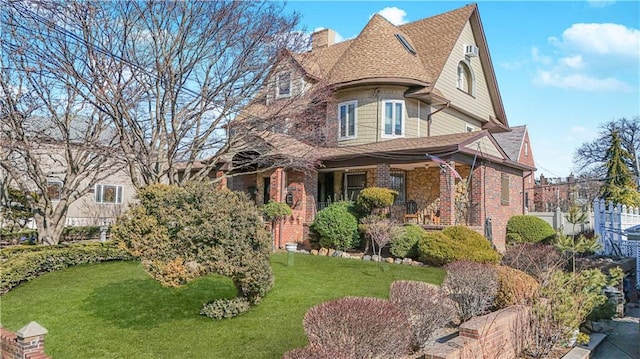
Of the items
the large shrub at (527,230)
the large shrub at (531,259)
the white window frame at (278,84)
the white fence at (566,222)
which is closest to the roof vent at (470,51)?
the large shrub at (527,230)

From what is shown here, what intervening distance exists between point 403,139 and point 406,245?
571 centimetres

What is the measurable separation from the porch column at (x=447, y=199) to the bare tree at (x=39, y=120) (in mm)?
10799

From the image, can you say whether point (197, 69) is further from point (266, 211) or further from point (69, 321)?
point (69, 321)

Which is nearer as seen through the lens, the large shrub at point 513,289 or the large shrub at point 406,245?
the large shrub at point 513,289

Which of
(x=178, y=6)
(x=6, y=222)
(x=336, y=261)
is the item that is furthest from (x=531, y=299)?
(x=6, y=222)

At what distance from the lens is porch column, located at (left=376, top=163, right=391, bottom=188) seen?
49.5 ft

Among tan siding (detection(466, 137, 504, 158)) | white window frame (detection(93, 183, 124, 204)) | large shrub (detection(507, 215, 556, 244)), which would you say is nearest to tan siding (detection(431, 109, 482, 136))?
tan siding (detection(466, 137, 504, 158))

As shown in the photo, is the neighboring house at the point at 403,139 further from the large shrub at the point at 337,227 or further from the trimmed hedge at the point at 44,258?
the trimmed hedge at the point at 44,258

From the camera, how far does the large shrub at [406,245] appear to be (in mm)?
12609

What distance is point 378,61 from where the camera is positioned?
17.5 metres

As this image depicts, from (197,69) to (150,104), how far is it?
1.82 metres

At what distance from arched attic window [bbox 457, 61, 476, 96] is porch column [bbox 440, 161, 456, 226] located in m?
7.77

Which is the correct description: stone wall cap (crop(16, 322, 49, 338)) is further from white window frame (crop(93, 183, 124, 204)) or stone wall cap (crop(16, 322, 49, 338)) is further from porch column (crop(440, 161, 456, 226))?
white window frame (crop(93, 183, 124, 204))

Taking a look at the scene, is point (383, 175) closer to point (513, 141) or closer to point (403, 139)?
point (403, 139)
